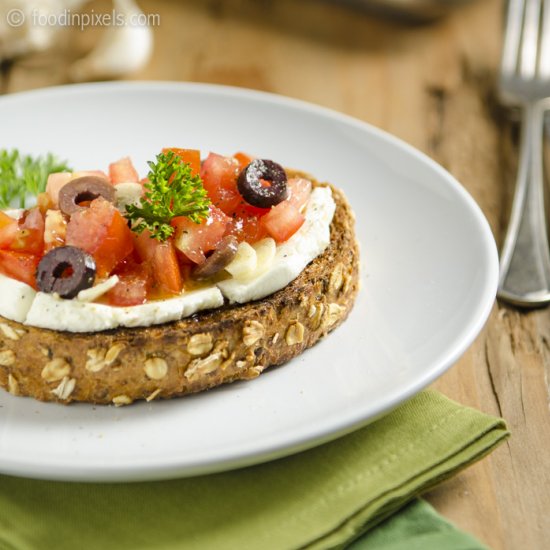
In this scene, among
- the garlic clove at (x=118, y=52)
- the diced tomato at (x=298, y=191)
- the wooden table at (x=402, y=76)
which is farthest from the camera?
the garlic clove at (x=118, y=52)

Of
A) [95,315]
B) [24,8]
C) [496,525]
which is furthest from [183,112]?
[496,525]

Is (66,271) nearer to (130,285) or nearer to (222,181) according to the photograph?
(130,285)

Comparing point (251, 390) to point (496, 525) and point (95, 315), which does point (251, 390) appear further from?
point (496, 525)

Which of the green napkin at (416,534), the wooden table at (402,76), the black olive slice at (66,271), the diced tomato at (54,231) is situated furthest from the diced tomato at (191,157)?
the green napkin at (416,534)

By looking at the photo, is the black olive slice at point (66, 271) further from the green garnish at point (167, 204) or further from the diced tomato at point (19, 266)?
the green garnish at point (167, 204)

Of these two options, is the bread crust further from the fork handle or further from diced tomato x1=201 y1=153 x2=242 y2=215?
the fork handle
